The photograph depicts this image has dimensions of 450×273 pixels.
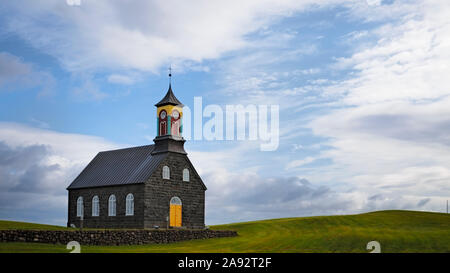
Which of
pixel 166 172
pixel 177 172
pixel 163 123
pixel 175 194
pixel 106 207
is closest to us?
pixel 166 172

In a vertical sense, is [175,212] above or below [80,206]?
below

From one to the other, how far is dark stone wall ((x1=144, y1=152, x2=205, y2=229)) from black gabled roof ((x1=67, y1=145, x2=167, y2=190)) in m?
1.11

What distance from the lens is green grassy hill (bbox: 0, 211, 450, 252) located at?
122 ft

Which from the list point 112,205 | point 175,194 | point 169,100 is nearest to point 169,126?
point 169,100

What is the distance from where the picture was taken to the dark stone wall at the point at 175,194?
5109 centimetres

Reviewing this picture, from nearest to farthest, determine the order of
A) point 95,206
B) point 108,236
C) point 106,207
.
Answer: point 108,236 → point 106,207 → point 95,206

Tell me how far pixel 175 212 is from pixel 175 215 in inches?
11.9

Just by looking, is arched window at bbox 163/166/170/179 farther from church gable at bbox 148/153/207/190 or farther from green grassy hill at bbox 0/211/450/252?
green grassy hill at bbox 0/211/450/252

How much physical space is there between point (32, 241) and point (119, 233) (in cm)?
785

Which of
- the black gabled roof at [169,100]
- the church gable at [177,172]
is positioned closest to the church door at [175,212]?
the church gable at [177,172]

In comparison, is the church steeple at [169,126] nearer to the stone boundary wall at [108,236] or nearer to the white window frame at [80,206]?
the stone boundary wall at [108,236]

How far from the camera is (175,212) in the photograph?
53375 millimetres

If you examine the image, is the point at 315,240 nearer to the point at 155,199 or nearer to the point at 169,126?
the point at 155,199
